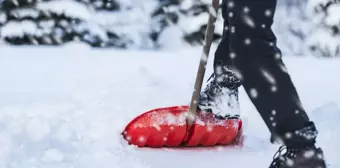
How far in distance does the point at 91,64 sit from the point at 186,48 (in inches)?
83.3

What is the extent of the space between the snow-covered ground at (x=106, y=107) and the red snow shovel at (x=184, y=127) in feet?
0.17

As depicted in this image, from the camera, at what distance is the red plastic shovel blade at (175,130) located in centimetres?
267

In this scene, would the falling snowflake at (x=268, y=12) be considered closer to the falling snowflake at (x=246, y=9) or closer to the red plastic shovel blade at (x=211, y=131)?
the falling snowflake at (x=246, y=9)

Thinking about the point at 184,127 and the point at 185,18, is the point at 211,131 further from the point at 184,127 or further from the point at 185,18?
the point at 185,18

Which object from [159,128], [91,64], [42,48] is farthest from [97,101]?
[42,48]

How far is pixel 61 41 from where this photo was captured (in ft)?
23.6

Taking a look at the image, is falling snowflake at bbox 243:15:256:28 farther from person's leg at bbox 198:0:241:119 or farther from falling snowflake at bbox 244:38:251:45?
person's leg at bbox 198:0:241:119

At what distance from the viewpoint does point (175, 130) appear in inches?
105

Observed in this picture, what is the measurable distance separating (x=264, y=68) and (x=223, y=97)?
2.67 feet

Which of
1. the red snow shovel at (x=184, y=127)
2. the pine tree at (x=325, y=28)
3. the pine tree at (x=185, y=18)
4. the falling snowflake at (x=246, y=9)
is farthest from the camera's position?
the pine tree at (x=185, y=18)

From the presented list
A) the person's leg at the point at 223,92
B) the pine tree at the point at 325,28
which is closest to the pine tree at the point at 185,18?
the pine tree at the point at 325,28

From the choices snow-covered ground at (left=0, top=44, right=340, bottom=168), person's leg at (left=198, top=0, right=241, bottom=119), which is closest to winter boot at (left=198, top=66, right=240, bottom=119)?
person's leg at (left=198, top=0, right=241, bottom=119)

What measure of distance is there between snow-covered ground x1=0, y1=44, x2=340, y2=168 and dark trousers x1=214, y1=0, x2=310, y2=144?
57cm

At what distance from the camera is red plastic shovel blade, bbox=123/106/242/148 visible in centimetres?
267
